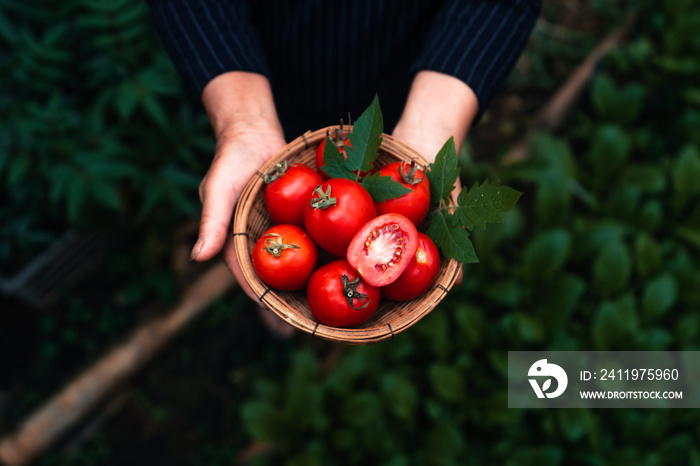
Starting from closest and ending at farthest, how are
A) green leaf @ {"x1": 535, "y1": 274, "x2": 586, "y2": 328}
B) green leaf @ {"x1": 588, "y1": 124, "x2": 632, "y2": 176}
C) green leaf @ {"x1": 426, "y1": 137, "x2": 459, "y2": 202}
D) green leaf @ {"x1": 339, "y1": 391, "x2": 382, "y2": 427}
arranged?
green leaf @ {"x1": 426, "y1": 137, "x2": 459, "y2": 202}
green leaf @ {"x1": 339, "y1": 391, "x2": 382, "y2": 427}
green leaf @ {"x1": 535, "y1": 274, "x2": 586, "y2": 328}
green leaf @ {"x1": 588, "y1": 124, "x2": 632, "y2": 176}

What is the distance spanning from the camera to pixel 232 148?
1704 millimetres

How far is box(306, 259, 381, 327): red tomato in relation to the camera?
4.79ft

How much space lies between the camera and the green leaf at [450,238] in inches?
58.4

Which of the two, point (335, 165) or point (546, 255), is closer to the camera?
point (335, 165)

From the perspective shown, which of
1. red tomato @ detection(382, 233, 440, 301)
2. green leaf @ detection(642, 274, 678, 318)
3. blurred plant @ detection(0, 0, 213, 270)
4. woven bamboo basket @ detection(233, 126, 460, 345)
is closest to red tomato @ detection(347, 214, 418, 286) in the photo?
red tomato @ detection(382, 233, 440, 301)

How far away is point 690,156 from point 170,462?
A: 12.9 ft

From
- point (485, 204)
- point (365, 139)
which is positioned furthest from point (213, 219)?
point (485, 204)

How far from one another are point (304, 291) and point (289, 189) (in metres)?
0.39

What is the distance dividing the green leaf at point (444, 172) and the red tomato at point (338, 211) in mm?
225

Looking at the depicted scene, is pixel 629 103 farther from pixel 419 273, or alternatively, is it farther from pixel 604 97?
pixel 419 273

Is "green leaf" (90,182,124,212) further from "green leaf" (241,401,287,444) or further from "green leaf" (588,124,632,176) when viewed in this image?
"green leaf" (588,124,632,176)

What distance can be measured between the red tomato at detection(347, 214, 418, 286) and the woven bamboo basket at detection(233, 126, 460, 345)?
0.49 ft

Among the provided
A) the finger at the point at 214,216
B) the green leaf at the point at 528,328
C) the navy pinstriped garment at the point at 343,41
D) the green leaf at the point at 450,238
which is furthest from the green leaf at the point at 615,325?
the finger at the point at 214,216

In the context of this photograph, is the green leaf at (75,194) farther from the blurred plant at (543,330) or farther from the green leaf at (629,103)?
the green leaf at (629,103)
